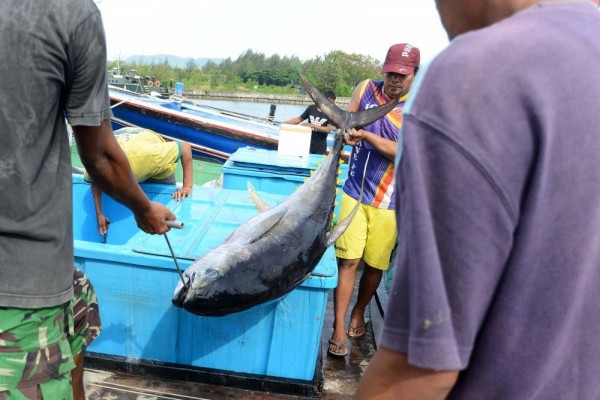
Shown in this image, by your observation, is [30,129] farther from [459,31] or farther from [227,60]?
[227,60]

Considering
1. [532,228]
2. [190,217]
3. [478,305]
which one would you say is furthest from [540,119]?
[190,217]

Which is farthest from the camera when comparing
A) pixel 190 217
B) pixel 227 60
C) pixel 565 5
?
pixel 227 60

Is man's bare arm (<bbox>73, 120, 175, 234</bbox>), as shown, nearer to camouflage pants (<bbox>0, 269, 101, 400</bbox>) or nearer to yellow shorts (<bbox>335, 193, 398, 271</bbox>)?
camouflage pants (<bbox>0, 269, 101, 400</bbox>)

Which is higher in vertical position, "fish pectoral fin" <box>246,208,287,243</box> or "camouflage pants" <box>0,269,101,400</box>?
"fish pectoral fin" <box>246,208,287,243</box>

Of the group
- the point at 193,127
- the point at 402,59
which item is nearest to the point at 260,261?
the point at 402,59

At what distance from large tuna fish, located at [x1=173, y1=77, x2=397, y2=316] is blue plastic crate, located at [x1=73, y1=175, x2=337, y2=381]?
6.2 inches

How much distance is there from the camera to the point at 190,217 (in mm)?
2893

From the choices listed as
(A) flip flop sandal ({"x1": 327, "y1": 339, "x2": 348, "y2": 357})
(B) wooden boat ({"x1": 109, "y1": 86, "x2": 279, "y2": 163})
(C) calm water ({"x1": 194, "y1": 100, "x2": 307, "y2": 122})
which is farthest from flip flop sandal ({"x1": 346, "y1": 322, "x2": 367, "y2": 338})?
(C) calm water ({"x1": 194, "y1": 100, "x2": 307, "y2": 122})

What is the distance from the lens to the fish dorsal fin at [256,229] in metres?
2.30

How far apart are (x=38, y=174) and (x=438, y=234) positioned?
1.27 metres

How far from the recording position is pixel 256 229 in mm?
2348

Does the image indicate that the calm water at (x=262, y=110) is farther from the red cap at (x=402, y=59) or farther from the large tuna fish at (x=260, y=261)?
the large tuna fish at (x=260, y=261)

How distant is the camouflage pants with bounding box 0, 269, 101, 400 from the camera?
1420mm

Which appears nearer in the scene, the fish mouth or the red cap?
the fish mouth
